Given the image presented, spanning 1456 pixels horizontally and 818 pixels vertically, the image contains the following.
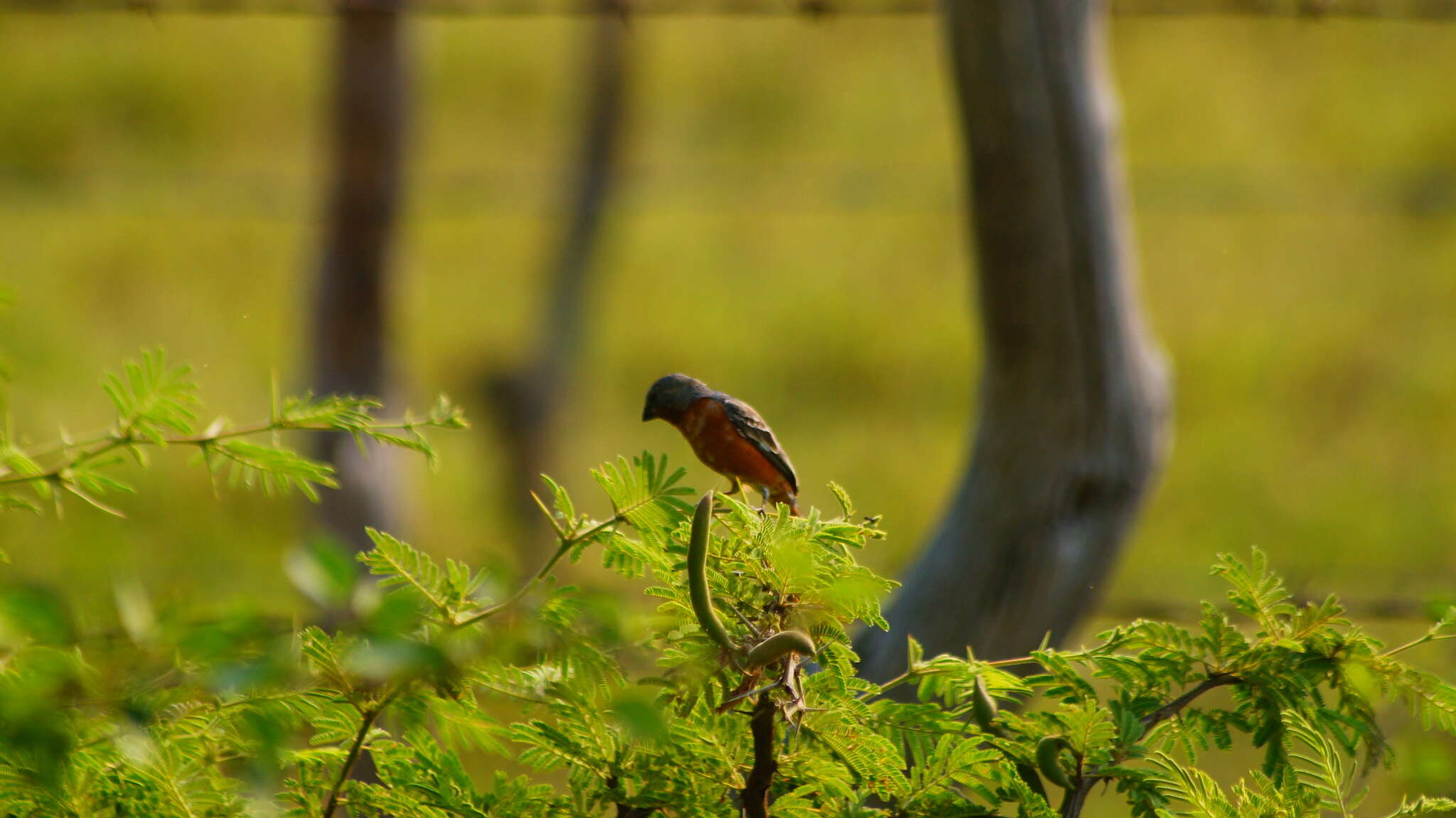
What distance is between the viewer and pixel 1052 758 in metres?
0.92

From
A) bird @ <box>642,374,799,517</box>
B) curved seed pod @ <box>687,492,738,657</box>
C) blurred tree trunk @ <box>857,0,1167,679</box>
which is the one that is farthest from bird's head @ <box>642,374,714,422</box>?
blurred tree trunk @ <box>857,0,1167,679</box>

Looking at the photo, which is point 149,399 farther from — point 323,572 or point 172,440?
point 323,572

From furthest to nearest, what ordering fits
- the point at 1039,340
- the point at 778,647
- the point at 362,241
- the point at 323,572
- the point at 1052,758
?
the point at 362,241 → the point at 1039,340 → the point at 1052,758 → the point at 778,647 → the point at 323,572

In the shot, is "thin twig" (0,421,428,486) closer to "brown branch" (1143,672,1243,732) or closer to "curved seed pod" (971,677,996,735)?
"curved seed pod" (971,677,996,735)

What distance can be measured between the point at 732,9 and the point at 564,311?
16.9 feet

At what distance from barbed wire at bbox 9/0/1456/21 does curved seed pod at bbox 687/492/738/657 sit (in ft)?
5.17

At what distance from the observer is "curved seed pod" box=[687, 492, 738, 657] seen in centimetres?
83

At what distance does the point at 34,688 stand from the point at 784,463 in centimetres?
70

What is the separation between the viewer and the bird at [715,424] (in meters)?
1.18

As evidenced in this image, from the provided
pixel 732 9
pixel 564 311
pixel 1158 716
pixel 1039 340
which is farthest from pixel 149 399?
pixel 564 311

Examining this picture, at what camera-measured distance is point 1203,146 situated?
36.1 feet

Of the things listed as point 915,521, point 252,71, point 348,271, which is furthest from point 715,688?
point 252,71

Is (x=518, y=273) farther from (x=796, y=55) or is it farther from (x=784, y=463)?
(x=784, y=463)

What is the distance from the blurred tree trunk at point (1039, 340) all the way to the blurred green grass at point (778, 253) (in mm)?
3389
